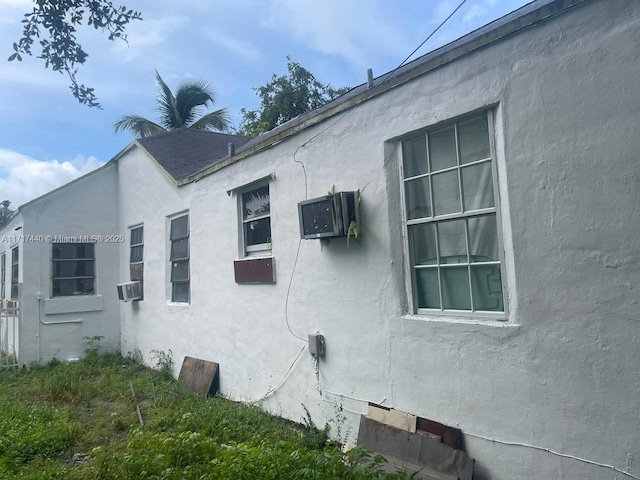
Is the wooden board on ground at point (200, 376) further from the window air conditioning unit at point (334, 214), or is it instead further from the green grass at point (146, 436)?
the window air conditioning unit at point (334, 214)

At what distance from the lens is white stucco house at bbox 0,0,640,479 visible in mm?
3086

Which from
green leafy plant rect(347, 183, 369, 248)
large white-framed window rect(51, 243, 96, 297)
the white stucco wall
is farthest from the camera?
large white-framed window rect(51, 243, 96, 297)

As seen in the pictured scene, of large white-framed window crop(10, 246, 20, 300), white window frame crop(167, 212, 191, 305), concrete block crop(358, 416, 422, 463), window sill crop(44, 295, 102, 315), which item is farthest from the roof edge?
large white-framed window crop(10, 246, 20, 300)

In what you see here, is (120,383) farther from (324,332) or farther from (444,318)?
(444,318)

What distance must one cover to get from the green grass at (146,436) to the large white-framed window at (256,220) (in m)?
2.21

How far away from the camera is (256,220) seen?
686 centimetres

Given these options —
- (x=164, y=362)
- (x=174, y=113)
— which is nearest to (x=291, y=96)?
(x=174, y=113)

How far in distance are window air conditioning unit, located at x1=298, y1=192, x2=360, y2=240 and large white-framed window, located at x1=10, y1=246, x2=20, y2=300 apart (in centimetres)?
962

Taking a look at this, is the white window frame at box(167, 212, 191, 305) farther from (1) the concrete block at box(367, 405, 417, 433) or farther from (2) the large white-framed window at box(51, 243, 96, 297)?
(1) the concrete block at box(367, 405, 417, 433)

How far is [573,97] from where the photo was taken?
327cm

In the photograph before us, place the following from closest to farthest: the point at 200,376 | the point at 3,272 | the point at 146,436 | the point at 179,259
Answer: the point at 146,436
the point at 200,376
the point at 179,259
the point at 3,272

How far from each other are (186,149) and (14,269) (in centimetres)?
540

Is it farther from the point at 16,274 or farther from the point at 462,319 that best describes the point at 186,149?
the point at 462,319

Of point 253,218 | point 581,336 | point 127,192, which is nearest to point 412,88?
point 581,336
